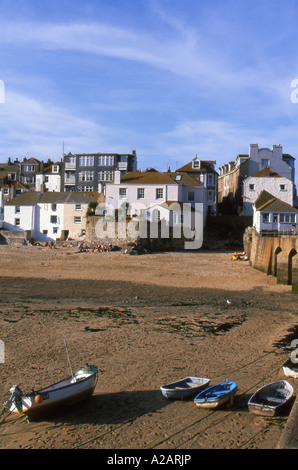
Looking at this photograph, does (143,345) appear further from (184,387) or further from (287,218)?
(287,218)

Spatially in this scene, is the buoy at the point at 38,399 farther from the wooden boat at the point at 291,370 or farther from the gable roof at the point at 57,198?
the gable roof at the point at 57,198

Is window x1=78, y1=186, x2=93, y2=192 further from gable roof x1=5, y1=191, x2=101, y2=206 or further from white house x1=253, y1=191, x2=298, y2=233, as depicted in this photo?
white house x1=253, y1=191, x2=298, y2=233

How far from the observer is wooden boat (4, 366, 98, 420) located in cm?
905

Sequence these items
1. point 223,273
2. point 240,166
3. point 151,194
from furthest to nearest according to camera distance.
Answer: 1. point 240,166
2. point 151,194
3. point 223,273

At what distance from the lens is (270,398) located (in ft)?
31.7

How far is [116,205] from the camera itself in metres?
42.5

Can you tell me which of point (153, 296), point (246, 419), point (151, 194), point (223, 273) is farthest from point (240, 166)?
point (246, 419)

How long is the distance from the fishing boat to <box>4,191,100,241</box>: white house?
35568 mm

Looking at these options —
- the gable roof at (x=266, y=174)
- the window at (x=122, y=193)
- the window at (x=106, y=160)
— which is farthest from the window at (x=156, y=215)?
the window at (x=106, y=160)

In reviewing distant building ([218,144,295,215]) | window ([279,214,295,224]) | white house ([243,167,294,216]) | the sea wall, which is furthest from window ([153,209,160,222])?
distant building ([218,144,295,215])

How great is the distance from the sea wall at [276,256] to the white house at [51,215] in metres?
18.6
